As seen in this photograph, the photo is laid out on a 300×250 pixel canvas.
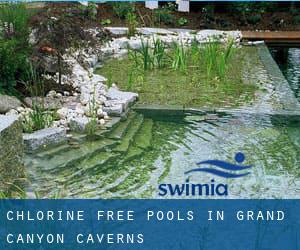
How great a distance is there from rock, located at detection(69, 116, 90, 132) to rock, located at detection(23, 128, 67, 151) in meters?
0.23

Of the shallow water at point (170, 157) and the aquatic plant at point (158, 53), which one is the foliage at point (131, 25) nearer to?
the aquatic plant at point (158, 53)

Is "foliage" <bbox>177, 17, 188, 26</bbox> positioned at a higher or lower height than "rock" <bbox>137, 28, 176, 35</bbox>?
higher

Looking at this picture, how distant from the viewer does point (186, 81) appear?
24.1 ft

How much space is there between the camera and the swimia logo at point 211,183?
403 cm

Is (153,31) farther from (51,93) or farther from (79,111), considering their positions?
(79,111)

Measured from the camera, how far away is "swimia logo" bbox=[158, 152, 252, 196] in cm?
403

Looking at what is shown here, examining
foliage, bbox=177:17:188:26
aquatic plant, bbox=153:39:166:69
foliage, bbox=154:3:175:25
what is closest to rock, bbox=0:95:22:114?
aquatic plant, bbox=153:39:166:69

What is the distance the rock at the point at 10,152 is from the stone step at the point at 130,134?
90 centimetres

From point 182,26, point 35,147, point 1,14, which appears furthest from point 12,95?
point 182,26

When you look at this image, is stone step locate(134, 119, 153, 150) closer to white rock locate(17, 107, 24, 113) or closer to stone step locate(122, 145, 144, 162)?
stone step locate(122, 145, 144, 162)

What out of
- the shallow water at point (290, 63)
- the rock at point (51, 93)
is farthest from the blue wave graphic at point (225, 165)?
the shallow water at point (290, 63)

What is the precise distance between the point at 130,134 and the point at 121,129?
0.37ft

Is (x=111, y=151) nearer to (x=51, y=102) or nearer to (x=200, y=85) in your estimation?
(x=51, y=102)

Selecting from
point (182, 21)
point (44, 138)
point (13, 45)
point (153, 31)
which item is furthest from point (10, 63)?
point (182, 21)
